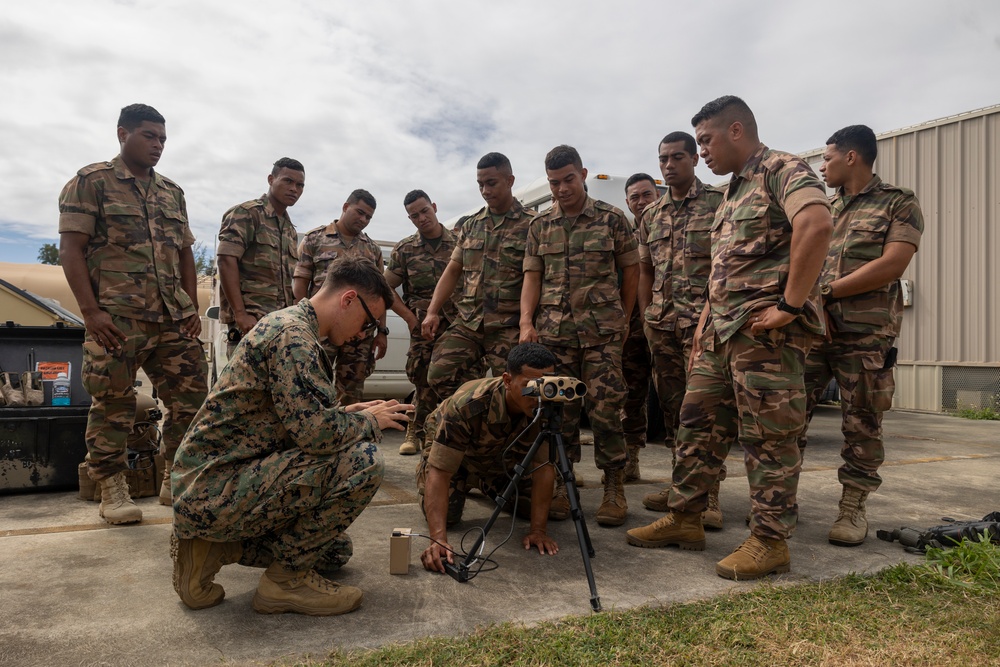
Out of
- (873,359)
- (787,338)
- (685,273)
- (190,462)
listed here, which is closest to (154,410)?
(190,462)

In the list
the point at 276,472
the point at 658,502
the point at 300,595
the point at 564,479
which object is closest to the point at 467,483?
the point at 564,479

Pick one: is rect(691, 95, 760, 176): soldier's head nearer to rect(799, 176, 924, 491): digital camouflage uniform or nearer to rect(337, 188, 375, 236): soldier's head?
rect(799, 176, 924, 491): digital camouflage uniform

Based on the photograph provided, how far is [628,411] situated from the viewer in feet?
15.8

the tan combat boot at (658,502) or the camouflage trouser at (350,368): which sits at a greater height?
the camouflage trouser at (350,368)

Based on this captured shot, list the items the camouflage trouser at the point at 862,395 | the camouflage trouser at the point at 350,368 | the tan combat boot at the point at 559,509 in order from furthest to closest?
the camouflage trouser at the point at 350,368 → the tan combat boot at the point at 559,509 → the camouflage trouser at the point at 862,395

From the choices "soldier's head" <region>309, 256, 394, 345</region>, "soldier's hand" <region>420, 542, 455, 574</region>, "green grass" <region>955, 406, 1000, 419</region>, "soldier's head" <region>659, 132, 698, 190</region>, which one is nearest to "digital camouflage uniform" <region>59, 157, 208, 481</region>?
"soldier's head" <region>309, 256, 394, 345</region>

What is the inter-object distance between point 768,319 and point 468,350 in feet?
7.39

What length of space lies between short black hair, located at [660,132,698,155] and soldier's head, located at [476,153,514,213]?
3.36 feet

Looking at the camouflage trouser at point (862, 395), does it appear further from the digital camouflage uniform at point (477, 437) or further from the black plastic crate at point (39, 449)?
the black plastic crate at point (39, 449)

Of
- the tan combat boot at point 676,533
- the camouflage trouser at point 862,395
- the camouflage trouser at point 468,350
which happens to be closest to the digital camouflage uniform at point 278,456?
the tan combat boot at point 676,533

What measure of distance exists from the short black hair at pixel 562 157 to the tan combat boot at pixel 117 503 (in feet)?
9.64

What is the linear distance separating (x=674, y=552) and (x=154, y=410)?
3.42 meters

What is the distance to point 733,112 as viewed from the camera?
313cm

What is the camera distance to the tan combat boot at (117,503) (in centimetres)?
359
